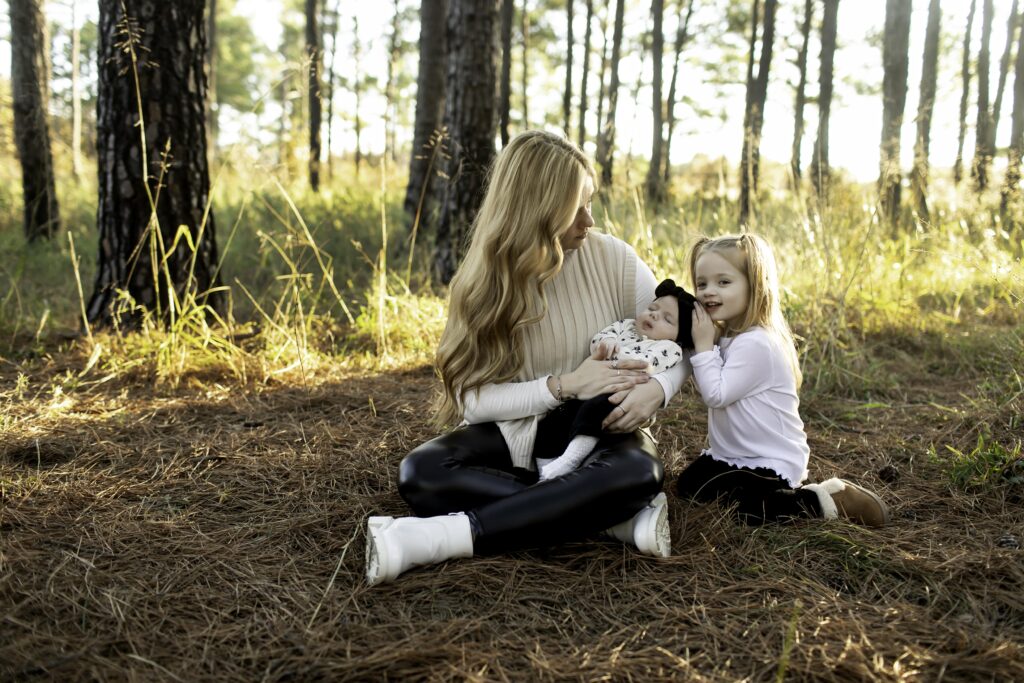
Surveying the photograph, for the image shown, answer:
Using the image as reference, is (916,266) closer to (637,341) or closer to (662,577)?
(637,341)

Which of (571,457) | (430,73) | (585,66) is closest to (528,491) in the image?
(571,457)

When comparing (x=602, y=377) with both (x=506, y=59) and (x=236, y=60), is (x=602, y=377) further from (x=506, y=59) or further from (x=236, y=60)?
(x=236, y=60)

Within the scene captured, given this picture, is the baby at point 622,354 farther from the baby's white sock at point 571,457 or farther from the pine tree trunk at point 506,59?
the pine tree trunk at point 506,59

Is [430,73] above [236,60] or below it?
below

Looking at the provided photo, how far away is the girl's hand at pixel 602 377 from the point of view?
1.92 metres

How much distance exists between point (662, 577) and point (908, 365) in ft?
8.66

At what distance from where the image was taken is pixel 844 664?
4.20 feet

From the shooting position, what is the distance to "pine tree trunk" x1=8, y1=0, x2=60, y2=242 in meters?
6.12

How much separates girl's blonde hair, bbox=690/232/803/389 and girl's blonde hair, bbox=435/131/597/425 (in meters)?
0.42

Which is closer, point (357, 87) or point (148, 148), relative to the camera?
point (148, 148)

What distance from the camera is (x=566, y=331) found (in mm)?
2152

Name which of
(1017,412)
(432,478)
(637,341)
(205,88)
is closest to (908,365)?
(1017,412)

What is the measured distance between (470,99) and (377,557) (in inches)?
135

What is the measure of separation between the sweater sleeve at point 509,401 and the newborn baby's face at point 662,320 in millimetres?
323
